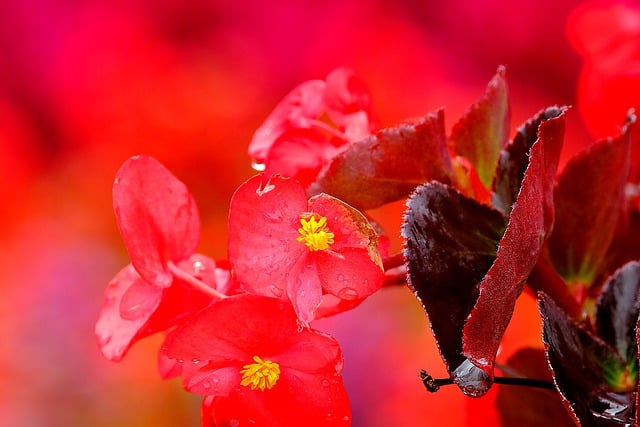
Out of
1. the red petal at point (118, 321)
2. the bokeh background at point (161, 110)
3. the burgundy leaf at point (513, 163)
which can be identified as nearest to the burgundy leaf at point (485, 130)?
the burgundy leaf at point (513, 163)

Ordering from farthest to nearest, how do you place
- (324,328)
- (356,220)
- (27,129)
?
1. (27,129)
2. (324,328)
3. (356,220)

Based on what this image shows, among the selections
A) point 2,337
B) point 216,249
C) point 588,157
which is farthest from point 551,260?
point 2,337

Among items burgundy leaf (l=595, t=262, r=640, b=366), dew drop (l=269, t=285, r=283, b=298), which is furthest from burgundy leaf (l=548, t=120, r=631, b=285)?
dew drop (l=269, t=285, r=283, b=298)

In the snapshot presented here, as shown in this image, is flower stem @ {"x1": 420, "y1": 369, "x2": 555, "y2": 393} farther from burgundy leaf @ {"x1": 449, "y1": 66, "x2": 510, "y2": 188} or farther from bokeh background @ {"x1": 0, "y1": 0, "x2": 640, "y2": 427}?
bokeh background @ {"x1": 0, "y1": 0, "x2": 640, "y2": 427}

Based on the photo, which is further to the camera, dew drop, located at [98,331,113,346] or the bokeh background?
the bokeh background

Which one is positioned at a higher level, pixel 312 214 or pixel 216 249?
pixel 312 214

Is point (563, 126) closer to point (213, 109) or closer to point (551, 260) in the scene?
point (551, 260)

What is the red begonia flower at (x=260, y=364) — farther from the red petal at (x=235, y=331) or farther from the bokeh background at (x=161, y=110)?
the bokeh background at (x=161, y=110)

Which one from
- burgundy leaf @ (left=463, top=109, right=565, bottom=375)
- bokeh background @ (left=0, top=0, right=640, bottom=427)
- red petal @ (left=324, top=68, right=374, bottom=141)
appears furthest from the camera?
bokeh background @ (left=0, top=0, right=640, bottom=427)
